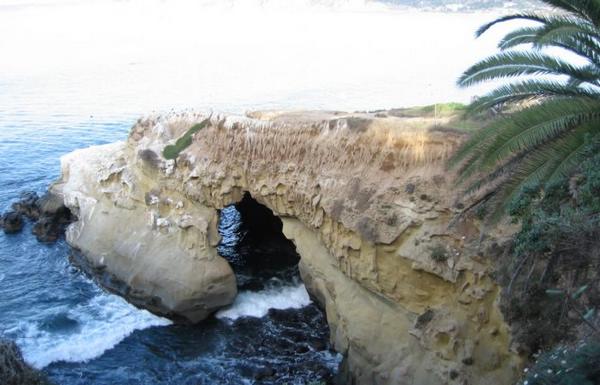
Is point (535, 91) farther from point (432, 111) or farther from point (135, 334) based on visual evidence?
point (135, 334)

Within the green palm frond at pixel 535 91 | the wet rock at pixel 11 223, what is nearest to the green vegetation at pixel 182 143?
the wet rock at pixel 11 223

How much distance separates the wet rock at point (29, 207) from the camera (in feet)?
104

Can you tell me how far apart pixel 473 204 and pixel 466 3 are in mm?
124213

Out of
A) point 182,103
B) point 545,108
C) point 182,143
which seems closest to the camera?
point 545,108

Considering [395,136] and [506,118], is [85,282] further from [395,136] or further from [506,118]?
[506,118]

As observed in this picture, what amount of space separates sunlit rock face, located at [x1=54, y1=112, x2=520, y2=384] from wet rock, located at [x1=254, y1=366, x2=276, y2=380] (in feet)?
7.54

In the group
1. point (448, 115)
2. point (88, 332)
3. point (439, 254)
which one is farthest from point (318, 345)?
point (448, 115)

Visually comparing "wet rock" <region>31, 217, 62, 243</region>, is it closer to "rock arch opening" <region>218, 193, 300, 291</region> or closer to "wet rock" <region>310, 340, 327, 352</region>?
"rock arch opening" <region>218, 193, 300, 291</region>

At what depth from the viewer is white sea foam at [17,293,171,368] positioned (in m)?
20.0

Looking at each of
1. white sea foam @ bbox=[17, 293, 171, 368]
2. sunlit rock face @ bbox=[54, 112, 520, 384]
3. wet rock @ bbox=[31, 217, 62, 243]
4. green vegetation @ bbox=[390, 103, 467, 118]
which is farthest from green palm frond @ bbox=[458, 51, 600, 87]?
wet rock @ bbox=[31, 217, 62, 243]

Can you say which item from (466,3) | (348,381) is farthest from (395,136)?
(466,3)

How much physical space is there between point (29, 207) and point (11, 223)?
1.90 meters

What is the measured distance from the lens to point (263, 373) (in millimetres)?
18734

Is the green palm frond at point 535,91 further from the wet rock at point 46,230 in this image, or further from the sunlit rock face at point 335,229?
the wet rock at point 46,230
